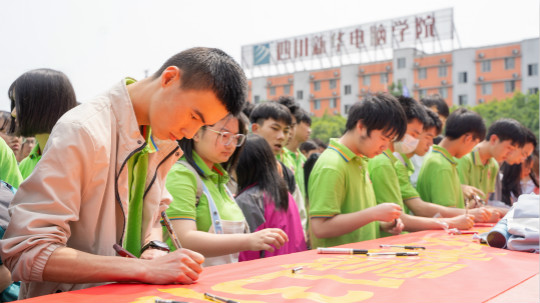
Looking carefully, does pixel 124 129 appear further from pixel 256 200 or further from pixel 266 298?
pixel 256 200

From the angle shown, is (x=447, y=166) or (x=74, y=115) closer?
(x=74, y=115)

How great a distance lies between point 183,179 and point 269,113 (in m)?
1.89

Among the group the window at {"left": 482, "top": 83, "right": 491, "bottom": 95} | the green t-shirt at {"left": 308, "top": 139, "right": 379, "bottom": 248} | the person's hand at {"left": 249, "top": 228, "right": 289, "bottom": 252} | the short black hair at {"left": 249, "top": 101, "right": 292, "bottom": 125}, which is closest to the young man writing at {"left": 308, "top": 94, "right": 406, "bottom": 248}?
the green t-shirt at {"left": 308, "top": 139, "right": 379, "bottom": 248}

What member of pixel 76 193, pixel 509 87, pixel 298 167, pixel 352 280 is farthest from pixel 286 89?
pixel 76 193

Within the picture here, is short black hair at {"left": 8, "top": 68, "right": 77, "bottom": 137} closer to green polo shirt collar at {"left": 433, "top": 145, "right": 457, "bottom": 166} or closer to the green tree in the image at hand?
green polo shirt collar at {"left": 433, "top": 145, "right": 457, "bottom": 166}

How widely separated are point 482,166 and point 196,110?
372 centimetres

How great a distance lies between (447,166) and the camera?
3.65 m

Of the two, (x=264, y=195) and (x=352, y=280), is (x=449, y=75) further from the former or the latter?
(x=352, y=280)

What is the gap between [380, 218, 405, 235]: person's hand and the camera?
2760mm

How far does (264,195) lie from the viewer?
2711mm

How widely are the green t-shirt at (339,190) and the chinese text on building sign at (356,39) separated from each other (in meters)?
33.8

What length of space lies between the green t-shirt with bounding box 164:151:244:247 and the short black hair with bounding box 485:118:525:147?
117 inches

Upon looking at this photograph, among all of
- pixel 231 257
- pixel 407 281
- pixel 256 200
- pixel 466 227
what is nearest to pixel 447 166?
pixel 466 227

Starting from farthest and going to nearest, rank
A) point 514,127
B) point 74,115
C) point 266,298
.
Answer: point 514,127 → point 74,115 → point 266,298
